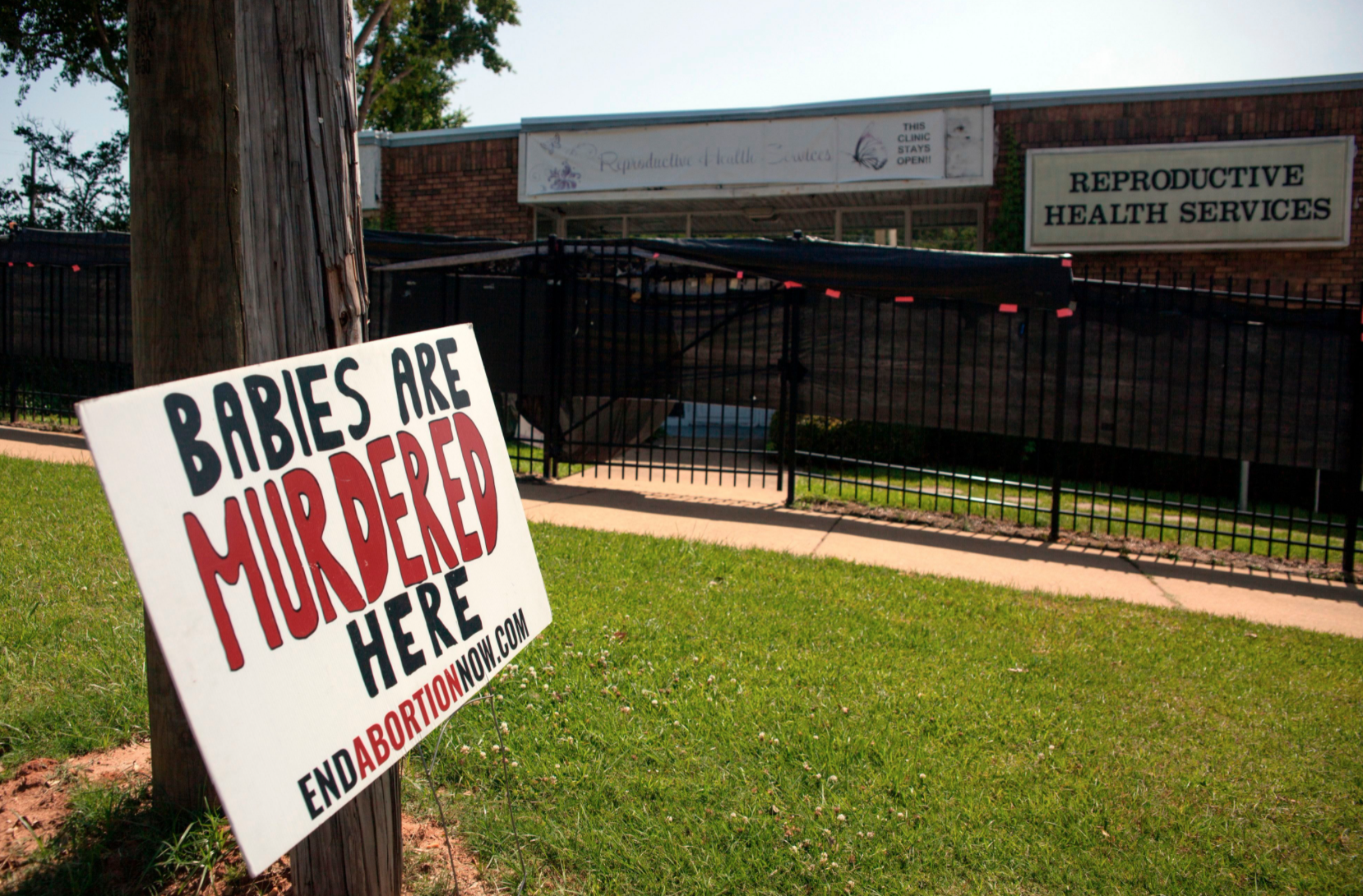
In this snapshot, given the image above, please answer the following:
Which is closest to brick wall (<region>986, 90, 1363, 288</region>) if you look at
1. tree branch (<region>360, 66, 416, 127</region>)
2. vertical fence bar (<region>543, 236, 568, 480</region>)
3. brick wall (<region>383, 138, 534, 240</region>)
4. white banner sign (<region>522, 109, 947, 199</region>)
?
white banner sign (<region>522, 109, 947, 199</region>)

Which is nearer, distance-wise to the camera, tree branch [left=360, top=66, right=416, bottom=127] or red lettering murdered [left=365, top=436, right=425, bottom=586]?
red lettering murdered [left=365, top=436, right=425, bottom=586]

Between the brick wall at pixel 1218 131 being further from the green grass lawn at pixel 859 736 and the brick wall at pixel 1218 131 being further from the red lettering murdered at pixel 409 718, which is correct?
the red lettering murdered at pixel 409 718

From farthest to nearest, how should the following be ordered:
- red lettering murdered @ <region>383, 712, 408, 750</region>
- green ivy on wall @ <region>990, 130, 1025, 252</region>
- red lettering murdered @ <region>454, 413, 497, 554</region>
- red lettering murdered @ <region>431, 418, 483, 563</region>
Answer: green ivy on wall @ <region>990, 130, 1025, 252</region>
red lettering murdered @ <region>454, 413, 497, 554</region>
red lettering murdered @ <region>431, 418, 483, 563</region>
red lettering murdered @ <region>383, 712, 408, 750</region>

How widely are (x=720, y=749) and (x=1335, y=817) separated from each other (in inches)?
83.1

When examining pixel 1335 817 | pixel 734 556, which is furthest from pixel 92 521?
pixel 1335 817

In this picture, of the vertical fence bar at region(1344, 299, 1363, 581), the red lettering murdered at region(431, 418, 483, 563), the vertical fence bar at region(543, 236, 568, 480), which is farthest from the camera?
the vertical fence bar at region(543, 236, 568, 480)

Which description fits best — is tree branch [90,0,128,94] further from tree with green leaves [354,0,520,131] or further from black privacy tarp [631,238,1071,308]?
black privacy tarp [631,238,1071,308]

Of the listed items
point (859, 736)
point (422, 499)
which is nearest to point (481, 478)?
point (422, 499)

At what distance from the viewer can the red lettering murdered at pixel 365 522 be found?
197 cm

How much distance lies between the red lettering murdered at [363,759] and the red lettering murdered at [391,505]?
38 centimetres

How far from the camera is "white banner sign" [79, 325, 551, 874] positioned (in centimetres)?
156

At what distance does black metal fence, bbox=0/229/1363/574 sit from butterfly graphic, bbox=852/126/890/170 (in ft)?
19.8

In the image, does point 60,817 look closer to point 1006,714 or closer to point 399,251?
point 1006,714

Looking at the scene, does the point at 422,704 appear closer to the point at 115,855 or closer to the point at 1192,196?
the point at 115,855
